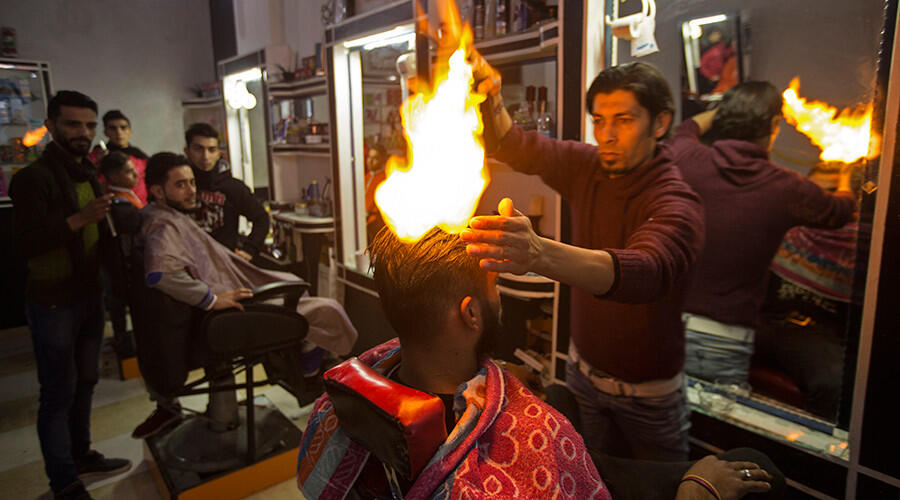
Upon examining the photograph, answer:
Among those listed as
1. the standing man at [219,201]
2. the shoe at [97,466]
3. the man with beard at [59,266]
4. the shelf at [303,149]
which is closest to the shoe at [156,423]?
the shoe at [97,466]

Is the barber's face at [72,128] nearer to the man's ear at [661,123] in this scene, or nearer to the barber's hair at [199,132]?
the barber's hair at [199,132]

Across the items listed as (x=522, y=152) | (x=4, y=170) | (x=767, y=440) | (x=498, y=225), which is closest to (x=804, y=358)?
(x=767, y=440)

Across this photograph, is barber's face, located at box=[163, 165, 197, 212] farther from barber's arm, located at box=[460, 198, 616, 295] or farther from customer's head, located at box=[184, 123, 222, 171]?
barber's arm, located at box=[460, 198, 616, 295]

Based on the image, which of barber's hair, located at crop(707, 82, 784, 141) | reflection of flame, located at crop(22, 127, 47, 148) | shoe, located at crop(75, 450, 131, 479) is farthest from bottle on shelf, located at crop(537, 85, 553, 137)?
reflection of flame, located at crop(22, 127, 47, 148)

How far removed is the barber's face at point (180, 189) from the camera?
2.44m

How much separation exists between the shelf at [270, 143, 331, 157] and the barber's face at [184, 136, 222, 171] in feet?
2.71

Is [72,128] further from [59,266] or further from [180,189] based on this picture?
[59,266]

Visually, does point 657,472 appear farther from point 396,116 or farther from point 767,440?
point 396,116

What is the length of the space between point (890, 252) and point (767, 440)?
29.9 inches

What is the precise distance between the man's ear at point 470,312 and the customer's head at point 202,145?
9.46 feet

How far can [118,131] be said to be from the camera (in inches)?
159

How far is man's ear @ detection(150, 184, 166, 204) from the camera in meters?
2.45

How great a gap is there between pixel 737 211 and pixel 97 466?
3151 mm

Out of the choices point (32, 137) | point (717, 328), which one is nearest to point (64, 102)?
point (717, 328)
